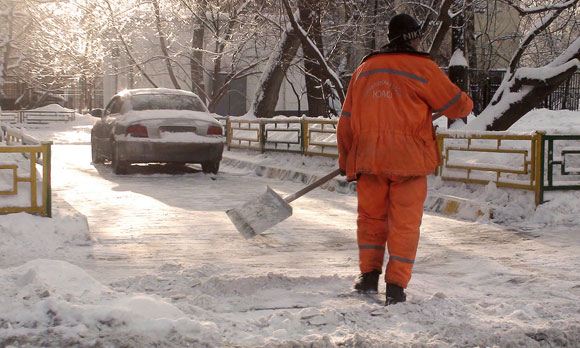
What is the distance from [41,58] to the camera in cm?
4394

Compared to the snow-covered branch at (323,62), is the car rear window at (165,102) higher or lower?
lower

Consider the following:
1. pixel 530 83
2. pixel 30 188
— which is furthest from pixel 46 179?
pixel 530 83

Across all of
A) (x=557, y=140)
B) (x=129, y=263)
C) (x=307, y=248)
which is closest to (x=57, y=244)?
(x=129, y=263)

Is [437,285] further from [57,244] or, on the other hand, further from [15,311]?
[57,244]

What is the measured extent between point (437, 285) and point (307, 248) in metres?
1.92

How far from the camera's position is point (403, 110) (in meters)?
5.13

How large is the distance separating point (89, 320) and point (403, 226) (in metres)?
1.93

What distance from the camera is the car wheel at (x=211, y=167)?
15000mm

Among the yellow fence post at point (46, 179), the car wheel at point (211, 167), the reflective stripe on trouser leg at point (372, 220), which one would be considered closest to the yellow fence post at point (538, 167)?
the reflective stripe on trouser leg at point (372, 220)

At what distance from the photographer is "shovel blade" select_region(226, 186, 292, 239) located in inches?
269

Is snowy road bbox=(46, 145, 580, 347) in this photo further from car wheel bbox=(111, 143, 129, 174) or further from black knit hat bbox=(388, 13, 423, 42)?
car wheel bbox=(111, 143, 129, 174)

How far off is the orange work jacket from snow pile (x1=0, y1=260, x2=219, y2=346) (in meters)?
1.53

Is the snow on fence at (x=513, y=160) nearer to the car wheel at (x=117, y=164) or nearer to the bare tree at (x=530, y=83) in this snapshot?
the bare tree at (x=530, y=83)

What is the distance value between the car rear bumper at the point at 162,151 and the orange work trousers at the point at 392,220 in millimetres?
9068
